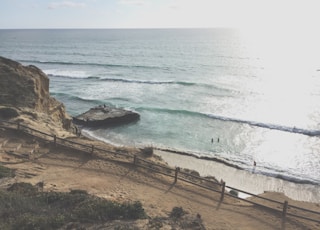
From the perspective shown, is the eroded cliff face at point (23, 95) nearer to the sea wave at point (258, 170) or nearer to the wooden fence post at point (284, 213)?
the sea wave at point (258, 170)

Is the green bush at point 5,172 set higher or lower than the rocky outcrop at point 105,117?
higher

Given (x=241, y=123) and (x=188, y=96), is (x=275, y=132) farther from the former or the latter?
(x=188, y=96)

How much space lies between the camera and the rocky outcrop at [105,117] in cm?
3603

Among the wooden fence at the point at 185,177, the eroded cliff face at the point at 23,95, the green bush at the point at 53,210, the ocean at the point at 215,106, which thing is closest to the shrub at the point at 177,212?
the green bush at the point at 53,210

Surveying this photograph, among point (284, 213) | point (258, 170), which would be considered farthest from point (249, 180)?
point (284, 213)

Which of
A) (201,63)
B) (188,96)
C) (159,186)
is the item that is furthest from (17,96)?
(201,63)

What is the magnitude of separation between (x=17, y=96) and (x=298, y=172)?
2217 cm

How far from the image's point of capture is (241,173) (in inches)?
1016

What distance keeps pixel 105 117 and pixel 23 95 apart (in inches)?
473

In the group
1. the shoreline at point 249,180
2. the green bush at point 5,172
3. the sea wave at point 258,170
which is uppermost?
the green bush at point 5,172

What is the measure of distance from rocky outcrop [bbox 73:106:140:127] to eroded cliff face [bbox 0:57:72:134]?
25.4ft

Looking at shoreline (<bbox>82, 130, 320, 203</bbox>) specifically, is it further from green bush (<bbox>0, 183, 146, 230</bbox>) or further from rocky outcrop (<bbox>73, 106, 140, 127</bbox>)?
green bush (<bbox>0, 183, 146, 230</bbox>)

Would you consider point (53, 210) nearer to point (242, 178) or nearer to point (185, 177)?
point (185, 177)

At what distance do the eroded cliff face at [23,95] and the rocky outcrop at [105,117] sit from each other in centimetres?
773
